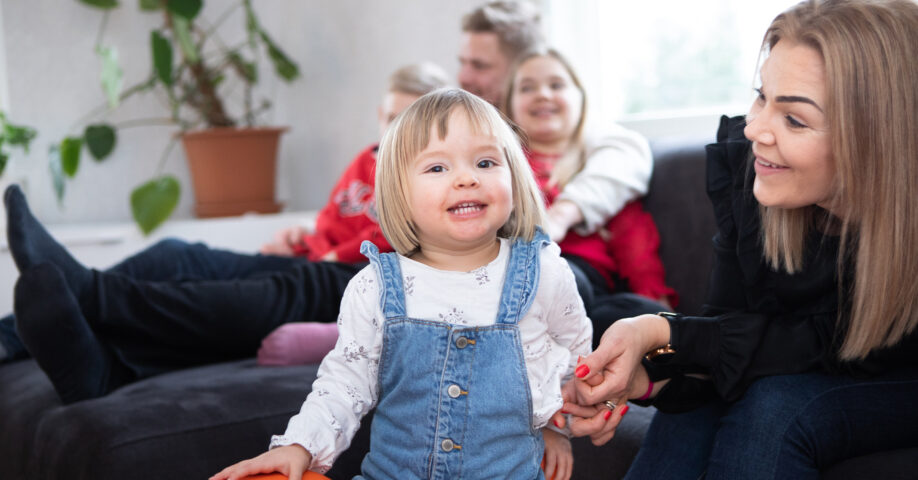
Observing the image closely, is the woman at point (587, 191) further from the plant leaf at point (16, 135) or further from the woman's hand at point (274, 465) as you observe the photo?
the plant leaf at point (16, 135)

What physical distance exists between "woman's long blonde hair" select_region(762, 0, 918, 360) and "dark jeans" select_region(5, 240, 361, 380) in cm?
118

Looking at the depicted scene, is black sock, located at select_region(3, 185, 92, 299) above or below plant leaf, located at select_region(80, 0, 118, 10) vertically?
below

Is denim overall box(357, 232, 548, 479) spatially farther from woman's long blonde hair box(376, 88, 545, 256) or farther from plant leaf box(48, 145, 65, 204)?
plant leaf box(48, 145, 65, 204)

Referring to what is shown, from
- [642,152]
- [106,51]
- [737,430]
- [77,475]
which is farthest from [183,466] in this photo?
[106,51]

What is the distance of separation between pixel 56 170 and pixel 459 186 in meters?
2.66

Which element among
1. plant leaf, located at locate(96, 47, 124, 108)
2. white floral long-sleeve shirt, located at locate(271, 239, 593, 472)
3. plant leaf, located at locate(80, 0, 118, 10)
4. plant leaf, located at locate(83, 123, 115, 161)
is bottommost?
white floral long-sleeve shirt, located at locate(271, 239, 593, 472)

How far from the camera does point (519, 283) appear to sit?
1061 mm

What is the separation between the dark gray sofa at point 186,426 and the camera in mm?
1331

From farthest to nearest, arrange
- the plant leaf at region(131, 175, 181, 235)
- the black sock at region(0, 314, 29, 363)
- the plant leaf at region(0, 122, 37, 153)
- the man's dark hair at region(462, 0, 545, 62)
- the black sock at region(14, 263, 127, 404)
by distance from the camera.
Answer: the plant leaf at region(0, 122, 37, 153)
the plant leaf at region(131, 175, 181, 235)
the man's dark hair at region(462, 0, 545, 62)
the black sock at region(0, 314, 29, 363)
the black sock at region(14, 263, 127, 404)

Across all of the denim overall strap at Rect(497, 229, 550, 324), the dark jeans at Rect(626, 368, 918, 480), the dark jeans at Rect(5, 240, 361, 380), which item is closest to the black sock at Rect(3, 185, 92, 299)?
the dark jeans at Rect(5, 240, 361, 380)

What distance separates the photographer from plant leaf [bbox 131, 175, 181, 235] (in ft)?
10.1

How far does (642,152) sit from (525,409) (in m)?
1.09

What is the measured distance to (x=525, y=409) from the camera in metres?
1.05

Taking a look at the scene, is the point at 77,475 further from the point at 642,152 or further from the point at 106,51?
the point at 106,51
